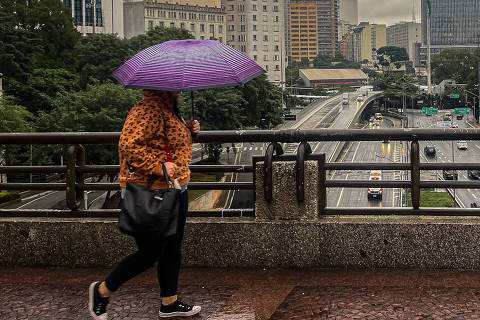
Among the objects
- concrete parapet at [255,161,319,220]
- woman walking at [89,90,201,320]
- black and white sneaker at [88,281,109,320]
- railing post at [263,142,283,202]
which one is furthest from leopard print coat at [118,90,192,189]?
concrete parapet at [255,161,319,220]

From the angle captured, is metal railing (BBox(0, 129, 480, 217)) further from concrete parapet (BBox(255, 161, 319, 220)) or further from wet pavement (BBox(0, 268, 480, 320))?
wet pavement (BBox(0, 268, 480, 320))

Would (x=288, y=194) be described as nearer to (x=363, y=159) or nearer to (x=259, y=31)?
(x=363, y=159)

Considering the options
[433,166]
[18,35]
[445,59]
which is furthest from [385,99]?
[433,166]

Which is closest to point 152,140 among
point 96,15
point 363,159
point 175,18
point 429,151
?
point 429,151

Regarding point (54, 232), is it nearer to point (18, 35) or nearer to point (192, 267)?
point (192, 267)

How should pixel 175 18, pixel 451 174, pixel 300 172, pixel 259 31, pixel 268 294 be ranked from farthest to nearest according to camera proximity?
1. pixel 259 31
2. pixel 175 18
3. pixel 451 174
4. pixel 300 172
5. pixel 268 294

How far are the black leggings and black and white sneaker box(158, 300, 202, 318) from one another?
83 millimetres

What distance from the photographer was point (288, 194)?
5.92 metres

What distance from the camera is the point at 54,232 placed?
625 cm

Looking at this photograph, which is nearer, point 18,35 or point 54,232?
point 54,232

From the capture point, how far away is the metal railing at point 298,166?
5.86m

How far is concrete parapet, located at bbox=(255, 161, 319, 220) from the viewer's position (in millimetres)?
5879

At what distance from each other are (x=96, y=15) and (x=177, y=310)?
12710cm

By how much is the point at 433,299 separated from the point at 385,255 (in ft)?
2.87
